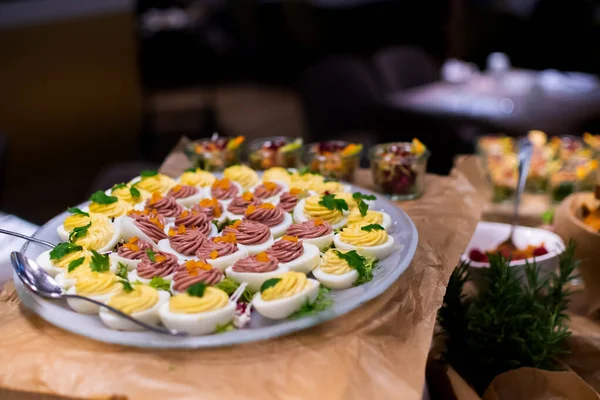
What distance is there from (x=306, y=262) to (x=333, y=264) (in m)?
0.06

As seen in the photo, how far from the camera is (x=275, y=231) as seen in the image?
1.32 metres

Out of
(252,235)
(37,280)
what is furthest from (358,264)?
(37,280)

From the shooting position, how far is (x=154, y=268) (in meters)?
1.12

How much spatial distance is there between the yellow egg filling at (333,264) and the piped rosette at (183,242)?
0.27m

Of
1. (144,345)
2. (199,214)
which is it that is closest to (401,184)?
(199,214)

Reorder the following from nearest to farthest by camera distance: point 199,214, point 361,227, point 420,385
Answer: point 420,385, point 361,227, point 199,214

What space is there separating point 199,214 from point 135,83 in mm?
4730

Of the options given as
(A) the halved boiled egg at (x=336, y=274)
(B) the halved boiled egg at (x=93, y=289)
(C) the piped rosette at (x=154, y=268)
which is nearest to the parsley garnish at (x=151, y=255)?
(C) the piped rosette at (x=154, y=268)

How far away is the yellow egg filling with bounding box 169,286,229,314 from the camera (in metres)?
0.96

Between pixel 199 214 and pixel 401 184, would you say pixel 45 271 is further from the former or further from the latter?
pixel 401 184

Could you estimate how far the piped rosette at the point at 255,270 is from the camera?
1.08 metres

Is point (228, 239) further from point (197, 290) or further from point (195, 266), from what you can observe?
point (197, 290)

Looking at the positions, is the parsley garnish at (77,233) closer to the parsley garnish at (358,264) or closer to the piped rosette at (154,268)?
the piped rosette at (154,268)

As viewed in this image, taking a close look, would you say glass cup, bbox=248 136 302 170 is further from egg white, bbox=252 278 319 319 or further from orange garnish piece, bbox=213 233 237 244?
egg white, bbox=252 278 319 319
